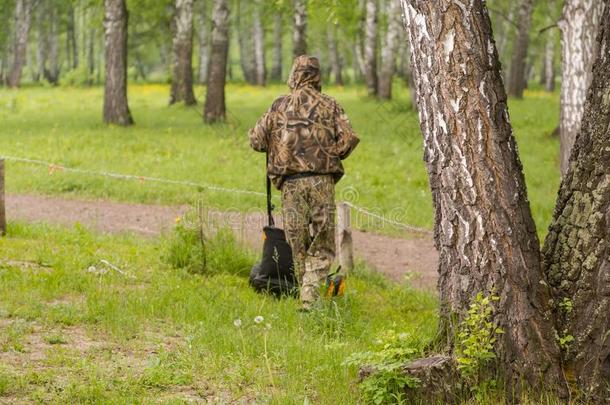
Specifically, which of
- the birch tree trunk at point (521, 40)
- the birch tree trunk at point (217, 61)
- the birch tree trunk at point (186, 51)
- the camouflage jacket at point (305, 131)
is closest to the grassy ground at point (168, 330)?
the camouflage jacket at point (305, 131)

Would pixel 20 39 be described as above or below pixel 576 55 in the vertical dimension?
below

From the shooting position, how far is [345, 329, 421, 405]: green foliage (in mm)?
5688

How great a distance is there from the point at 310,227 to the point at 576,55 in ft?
24.0

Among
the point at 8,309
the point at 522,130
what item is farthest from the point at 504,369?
the point at 522,130

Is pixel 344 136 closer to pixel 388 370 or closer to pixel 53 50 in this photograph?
pixel 388 370

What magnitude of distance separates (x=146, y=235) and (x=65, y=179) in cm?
461

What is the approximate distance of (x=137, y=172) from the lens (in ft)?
58.8

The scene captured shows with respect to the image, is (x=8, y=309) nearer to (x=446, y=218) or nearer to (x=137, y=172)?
(x=446, y=218)

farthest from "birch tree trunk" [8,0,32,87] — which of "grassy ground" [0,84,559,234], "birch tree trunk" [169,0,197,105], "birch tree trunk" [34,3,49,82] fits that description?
"birch tree trunk" [169,0,197,105]

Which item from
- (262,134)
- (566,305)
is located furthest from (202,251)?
(566,305)

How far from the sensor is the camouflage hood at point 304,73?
27.6ft

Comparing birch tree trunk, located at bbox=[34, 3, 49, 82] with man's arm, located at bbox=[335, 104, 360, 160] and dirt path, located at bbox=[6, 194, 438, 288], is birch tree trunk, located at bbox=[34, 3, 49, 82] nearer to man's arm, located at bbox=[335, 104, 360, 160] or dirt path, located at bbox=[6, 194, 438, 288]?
dirt path, located at bbox=[6, 194, 438, 288]

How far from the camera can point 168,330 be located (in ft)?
24.8

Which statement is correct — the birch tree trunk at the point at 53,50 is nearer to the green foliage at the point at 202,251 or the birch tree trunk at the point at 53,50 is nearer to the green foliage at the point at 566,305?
the green foliage at the point at 202,251
